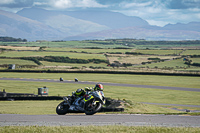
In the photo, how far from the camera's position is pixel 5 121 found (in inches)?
728

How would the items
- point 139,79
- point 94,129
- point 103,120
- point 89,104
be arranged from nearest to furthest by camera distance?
point 94,129, point 103,120, point 89,104, point 139,79

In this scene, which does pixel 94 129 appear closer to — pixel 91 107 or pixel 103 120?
pixel 103 120

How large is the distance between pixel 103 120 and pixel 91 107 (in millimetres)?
1701

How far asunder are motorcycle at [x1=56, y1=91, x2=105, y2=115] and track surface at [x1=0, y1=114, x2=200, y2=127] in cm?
53

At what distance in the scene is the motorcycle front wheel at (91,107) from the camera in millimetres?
20188

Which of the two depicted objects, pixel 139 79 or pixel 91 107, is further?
pixel 139 79

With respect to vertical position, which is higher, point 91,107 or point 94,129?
point 91,107

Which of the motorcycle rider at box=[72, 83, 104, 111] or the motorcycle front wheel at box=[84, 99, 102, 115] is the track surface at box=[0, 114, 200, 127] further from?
the motorcycle rider at box=[72, 83, 104, 111]

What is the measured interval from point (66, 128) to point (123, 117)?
16.9 feet

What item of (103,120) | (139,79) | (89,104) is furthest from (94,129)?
(139,79)

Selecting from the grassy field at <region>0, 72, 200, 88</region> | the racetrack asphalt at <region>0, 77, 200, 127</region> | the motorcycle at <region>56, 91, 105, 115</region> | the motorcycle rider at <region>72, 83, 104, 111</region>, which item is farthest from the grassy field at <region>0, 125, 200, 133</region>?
the grassy field at <region>0, 72, 200, 88</region>

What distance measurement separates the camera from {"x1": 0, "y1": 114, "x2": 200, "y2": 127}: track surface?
17969 millimetres

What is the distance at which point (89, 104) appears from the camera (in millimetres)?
20406

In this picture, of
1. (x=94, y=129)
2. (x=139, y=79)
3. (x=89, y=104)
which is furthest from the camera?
(x=139, y=79)
